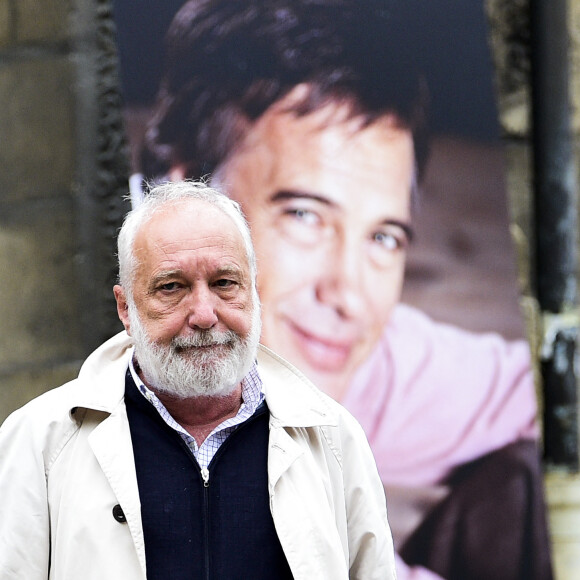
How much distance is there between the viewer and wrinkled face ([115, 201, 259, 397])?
2078 mm

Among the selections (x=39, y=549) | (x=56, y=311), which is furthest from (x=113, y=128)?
(x=39, y=549)

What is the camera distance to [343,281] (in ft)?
13.0

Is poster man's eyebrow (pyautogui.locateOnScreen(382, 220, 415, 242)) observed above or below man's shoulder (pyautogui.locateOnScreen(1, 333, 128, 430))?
above

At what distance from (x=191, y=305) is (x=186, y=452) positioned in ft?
0.89

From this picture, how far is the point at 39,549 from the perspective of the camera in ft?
6.51

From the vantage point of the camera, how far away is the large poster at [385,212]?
12.7 feet

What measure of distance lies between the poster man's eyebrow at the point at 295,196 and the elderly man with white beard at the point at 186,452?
1.68 meters

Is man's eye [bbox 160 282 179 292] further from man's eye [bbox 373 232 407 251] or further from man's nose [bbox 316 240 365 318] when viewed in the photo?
man's eye [bbox 373 232 407 251]

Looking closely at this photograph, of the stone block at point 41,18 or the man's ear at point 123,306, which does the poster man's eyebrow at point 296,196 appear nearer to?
the stone block at point 41,18

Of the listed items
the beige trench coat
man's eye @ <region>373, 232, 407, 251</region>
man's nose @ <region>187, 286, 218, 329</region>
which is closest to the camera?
→ the beige trench coat

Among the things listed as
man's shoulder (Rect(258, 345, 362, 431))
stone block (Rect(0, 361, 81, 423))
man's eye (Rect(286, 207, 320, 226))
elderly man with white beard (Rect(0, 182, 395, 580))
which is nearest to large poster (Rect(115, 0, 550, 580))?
man's eye (Rect(286, 207, 320, 226))

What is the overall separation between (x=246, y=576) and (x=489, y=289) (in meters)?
2.36

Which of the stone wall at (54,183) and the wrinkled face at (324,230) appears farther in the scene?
the stone wall at (54,183)

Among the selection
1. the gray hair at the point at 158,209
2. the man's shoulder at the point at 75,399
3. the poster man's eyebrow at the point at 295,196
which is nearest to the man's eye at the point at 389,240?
the poster man's eyebrow at the point at 295,196
